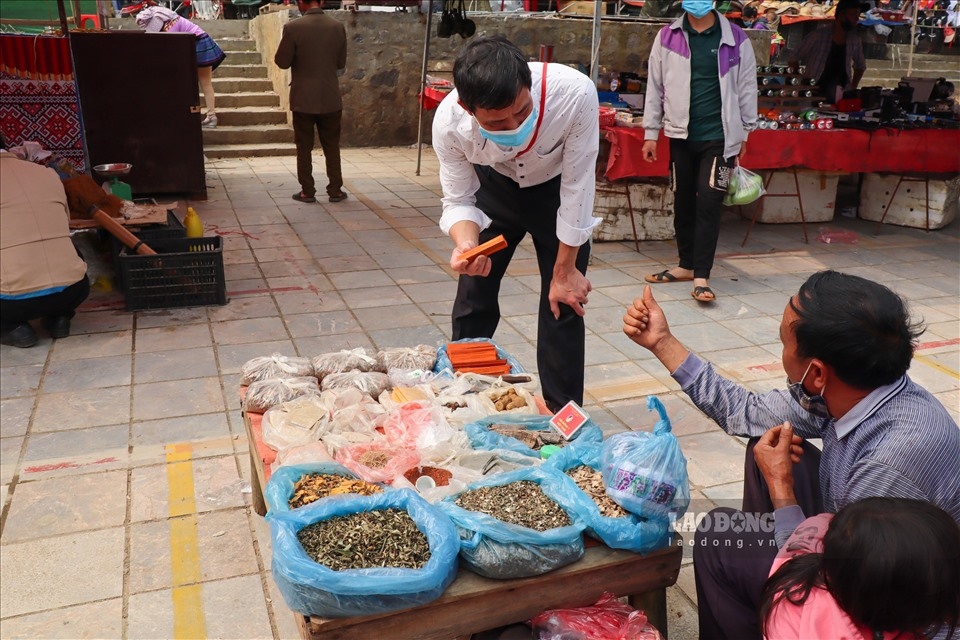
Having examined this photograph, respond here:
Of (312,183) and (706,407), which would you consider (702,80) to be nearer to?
(706,407)

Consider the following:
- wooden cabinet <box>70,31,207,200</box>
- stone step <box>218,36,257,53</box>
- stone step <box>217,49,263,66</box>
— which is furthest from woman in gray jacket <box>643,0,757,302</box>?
stone step <box>218,36,257,53</box>

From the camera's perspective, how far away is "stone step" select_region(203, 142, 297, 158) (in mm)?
10609

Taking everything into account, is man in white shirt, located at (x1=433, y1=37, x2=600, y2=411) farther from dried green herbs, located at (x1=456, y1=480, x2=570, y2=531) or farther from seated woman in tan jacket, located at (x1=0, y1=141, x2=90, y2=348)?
seated woman in tan jacket, located at (x1=0, y1=141, x2=90, y2=348)

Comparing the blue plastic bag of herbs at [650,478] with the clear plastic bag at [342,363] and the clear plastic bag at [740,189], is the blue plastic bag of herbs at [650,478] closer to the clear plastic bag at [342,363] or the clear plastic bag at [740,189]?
the clear plastic bag at [342,363]

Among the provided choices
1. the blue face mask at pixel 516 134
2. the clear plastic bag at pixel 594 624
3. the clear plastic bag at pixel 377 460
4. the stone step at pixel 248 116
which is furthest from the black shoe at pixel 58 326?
the stone step at pixel 248 116

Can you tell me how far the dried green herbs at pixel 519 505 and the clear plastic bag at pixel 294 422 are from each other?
685 millimetres

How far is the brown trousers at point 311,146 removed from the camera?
324 inches

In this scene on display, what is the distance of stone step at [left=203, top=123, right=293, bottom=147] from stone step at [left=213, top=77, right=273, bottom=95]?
648mm

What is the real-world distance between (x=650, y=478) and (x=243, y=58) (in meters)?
11.8

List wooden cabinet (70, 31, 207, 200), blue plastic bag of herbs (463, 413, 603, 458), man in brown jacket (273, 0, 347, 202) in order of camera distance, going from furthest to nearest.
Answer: man in brown jacket (273, 0, 347, 202), wooden cabinet (70, 31, 207, 200), blue plastic bag of herbs (463, 413, 603, 458)

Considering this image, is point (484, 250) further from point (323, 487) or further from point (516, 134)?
point (323, 487)

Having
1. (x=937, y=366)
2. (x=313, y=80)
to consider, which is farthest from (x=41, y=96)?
(x=937, y=366)

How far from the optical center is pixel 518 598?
2.12m

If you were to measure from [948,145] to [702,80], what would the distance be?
334cm
